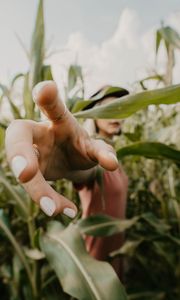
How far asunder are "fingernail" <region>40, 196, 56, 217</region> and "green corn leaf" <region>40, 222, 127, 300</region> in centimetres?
32

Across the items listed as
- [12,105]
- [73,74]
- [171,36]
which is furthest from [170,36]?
[12,105]

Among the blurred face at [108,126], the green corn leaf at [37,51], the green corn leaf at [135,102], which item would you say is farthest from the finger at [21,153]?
the blurred face at [108,126]

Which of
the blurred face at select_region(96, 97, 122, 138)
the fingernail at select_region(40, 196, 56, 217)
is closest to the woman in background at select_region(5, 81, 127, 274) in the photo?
the fingernail at select_region(40, 196, 56, 217)

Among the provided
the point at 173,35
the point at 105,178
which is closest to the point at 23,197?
the point at 105,178

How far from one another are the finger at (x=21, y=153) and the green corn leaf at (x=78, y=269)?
0.35 metres

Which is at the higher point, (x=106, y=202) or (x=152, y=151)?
(x=152, y=151)

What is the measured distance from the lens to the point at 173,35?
88cm

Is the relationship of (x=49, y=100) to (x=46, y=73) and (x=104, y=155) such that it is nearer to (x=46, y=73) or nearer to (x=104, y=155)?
(x=104, y=155)

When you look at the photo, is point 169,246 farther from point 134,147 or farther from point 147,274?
point 134,147

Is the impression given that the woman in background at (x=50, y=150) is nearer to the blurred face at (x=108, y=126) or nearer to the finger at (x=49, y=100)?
the finger at (x=49, y=100)

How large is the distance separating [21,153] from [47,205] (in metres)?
0.05

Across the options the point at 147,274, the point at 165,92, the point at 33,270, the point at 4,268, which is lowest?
the point at 147,274

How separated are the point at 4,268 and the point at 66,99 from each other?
611 mm

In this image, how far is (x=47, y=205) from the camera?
33 cm
